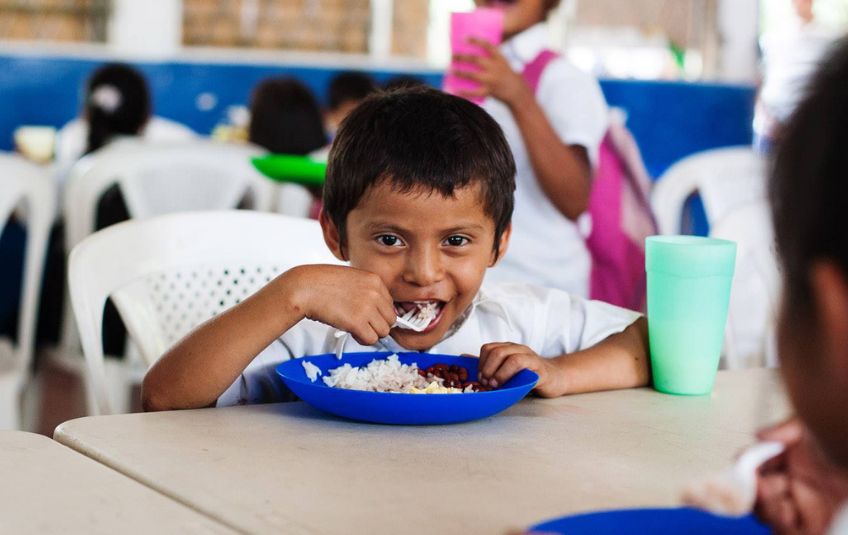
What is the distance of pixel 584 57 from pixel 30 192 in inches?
182

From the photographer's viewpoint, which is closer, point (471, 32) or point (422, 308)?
point (422, 308)

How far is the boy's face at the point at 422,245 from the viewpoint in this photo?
111cm

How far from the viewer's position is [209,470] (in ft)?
2.38

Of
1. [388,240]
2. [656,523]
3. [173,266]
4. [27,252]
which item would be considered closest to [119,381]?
[27,252]

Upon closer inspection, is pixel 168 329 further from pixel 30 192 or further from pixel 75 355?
pixel 75 355

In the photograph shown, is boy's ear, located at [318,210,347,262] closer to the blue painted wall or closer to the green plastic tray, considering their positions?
the green plastic tray

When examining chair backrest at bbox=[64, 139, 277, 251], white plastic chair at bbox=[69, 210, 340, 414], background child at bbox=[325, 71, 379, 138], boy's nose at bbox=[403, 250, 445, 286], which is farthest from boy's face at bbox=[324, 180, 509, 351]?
background child at bbox=[325, 71, 379, 138]

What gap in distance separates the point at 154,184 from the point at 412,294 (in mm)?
1651

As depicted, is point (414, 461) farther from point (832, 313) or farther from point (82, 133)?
point (82, 133)

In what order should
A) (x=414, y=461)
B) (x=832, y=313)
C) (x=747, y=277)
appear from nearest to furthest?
(x=832, y=313)
(x=414, y=461)
(x=747, y=277)

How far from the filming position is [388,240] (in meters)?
1.14

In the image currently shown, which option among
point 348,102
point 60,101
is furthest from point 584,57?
point 60,101

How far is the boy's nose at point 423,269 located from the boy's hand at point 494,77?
65cm

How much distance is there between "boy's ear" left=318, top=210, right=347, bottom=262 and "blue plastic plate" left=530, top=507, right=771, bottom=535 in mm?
702
